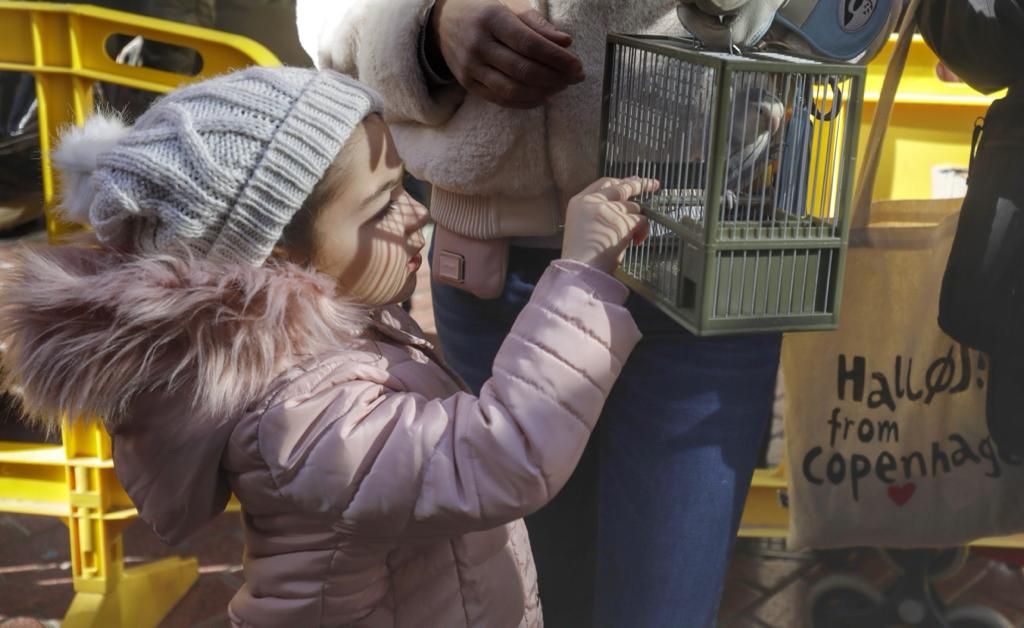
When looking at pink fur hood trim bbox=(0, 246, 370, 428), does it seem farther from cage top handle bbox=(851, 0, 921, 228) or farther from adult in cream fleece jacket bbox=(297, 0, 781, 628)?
A: cage top handle bbox=(851, 0, 921, 228)

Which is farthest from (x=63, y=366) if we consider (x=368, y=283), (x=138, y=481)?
(x=368, y=283)

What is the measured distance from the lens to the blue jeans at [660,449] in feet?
4.28

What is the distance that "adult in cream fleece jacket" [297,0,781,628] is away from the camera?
1.24m

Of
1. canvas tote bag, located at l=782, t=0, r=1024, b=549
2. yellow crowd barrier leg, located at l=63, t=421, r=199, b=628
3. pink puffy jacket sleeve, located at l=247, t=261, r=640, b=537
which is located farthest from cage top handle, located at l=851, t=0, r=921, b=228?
yellow crowd barrier leg, located at l=63, t=421, r=199, b=628

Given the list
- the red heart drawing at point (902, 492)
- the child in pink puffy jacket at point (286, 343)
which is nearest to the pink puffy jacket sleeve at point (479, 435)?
the child in pink puffy jacket at point (286, 343)

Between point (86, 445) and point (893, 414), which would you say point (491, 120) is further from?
point (86, 445)

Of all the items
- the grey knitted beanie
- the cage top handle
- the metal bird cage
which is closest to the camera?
the metal bird cage

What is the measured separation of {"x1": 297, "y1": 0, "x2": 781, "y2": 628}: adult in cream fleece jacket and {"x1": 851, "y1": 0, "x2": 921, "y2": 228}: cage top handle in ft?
1.37

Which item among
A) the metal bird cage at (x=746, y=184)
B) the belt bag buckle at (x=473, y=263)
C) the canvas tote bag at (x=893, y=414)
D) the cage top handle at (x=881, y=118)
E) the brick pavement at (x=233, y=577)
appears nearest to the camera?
the metal bird cage at (x=746, y=184)

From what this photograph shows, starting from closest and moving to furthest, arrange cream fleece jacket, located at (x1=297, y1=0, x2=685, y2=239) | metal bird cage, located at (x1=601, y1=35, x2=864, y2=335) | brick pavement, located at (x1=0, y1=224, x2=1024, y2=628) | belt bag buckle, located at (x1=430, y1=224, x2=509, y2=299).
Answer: metal bird cage, located at (x1=601, y1=35, x2=864, y2=335) → cream fleece jacket, located at (x1=297, y1=0, x2=685, y2=239) → belt bag buckle, located at (x1=430, y1=224, x2=509, y2=299) → brick pavement, located at (x1=0, y1=224, x2=1024, y2=628)

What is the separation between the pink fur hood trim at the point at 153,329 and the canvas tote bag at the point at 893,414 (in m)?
0.96

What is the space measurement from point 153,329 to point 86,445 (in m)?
1.47

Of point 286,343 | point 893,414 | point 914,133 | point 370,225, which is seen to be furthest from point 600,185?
point 914,133

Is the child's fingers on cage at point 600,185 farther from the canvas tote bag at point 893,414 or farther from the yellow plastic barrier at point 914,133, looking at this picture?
the yellow plastic barrier at point 914,133
